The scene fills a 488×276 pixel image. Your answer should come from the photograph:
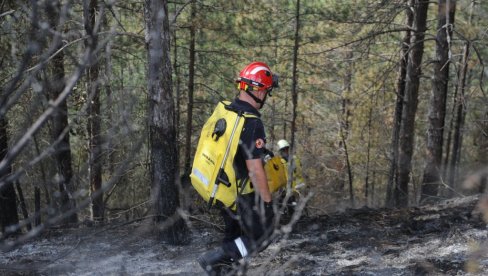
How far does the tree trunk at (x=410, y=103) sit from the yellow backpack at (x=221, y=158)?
7.81m

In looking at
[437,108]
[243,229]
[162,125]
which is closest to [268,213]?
[243,229]

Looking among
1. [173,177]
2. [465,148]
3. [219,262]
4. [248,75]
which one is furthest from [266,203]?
[465,148]

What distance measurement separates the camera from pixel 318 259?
5.32m

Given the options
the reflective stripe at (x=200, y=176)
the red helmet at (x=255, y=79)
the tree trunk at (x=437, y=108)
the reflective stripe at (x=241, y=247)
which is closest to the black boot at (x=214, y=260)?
the reflective stripe at (x=241, y=247)

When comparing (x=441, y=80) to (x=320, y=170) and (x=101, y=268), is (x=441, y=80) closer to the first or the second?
(x=101, y=268)

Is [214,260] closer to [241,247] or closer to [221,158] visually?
[241,247]

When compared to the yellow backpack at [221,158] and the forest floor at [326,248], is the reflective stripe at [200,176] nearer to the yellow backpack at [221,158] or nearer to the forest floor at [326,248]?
the yellow backpack at [221,158]

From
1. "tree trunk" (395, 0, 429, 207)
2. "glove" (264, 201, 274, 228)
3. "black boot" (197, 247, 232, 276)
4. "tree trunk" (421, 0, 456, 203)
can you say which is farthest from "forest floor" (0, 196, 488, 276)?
"tree trunk" (395, 0, 429, 207)

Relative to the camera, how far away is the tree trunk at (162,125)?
18.1 ft

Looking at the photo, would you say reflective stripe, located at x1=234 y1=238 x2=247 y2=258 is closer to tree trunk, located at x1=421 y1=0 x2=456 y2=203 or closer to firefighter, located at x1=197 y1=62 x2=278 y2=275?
firefighter, located at x1=197 y1=62 x2=278 y2=275

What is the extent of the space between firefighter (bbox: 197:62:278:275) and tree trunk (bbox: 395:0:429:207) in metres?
7.52

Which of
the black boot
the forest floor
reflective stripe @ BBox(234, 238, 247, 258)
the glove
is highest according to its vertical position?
the glove

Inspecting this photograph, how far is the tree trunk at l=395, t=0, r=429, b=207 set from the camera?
10.8 meters

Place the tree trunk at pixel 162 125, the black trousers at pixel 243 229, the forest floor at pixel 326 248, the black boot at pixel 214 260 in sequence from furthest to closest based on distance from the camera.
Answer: the tree trunk at pixel 162 125
the forest floor at pixel 326 248
the black boot at pixel 214 260
the black trousers at pixel 243 229
